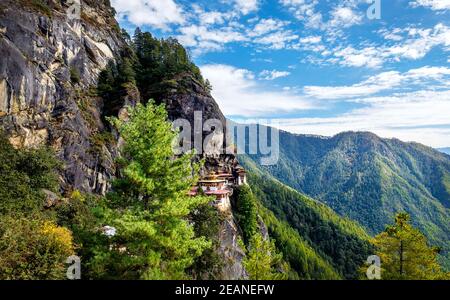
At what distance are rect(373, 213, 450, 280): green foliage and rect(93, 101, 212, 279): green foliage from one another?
13.9 meters

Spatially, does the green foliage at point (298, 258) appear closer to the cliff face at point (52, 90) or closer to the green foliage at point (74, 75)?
the cliff face at point (52, 90)

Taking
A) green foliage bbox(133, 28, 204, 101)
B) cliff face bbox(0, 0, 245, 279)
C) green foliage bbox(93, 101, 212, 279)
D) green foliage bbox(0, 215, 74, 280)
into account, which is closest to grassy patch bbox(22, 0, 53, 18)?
cliff face bbox(0, 0, 245, 279)

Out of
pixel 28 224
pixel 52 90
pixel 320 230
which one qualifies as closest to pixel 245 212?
pixel 52 90

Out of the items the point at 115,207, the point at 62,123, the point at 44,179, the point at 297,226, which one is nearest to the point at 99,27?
the point at 62,123

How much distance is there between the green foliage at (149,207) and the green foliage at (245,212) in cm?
5206

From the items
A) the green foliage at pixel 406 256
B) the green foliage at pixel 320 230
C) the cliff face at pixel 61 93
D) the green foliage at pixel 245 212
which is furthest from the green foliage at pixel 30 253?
the green foliage at pixel 320 230

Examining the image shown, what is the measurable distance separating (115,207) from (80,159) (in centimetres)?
3402

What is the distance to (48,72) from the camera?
45.1m

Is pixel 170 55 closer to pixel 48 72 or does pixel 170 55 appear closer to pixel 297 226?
pixel 48 72

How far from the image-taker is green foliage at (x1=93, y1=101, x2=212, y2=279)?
13.6 meters

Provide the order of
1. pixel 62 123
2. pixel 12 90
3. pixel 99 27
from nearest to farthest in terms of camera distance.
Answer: pixel 12 90 < pixel 62 123 < pixel 99 27

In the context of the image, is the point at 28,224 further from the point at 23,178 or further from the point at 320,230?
the point at 320,230

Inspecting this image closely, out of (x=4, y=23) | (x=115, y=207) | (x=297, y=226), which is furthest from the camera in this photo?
(x=297, y=226)
